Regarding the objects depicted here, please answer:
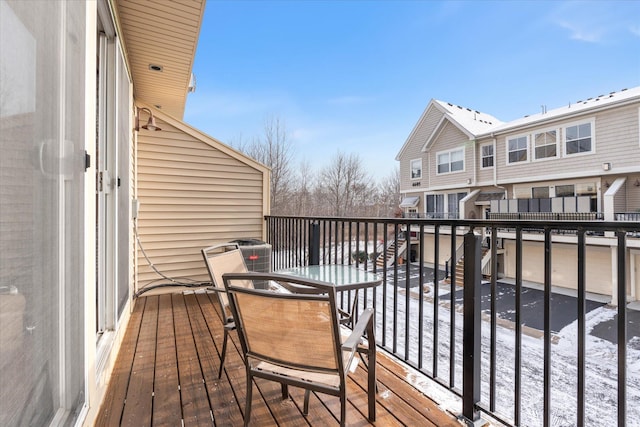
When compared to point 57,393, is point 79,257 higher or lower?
higher

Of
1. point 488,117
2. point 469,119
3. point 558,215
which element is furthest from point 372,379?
point 488,117

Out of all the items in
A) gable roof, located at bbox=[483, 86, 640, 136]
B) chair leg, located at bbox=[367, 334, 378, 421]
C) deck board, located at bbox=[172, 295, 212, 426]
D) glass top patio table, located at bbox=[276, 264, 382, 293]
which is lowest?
deck board, located at bbox=[172, 295, 212, 426]

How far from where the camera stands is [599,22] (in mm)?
14344

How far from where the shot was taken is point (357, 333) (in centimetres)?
133

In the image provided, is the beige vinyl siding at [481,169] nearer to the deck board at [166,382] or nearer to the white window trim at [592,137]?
the white window trim at [592,137]

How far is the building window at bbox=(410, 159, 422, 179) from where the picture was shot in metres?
15.5

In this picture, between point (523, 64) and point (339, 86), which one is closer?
point (523, 64)

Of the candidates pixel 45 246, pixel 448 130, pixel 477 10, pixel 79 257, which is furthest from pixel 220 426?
pixel 477 10

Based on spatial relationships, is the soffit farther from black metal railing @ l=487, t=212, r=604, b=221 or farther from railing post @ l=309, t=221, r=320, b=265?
black metal railing @ l=487, t=212, r=604, b=221

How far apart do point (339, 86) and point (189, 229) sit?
18.2 metres

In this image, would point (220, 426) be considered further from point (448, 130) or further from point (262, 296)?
point (448, 130)

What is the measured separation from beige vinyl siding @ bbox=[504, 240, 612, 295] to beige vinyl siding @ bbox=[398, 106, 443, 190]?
17.1 ft

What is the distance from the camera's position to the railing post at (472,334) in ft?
5.20

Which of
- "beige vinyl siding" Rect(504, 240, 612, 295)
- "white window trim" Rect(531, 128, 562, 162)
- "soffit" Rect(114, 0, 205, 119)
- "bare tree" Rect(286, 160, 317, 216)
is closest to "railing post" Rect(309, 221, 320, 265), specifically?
"soffit" Rect(114, 0, 205, 119)
